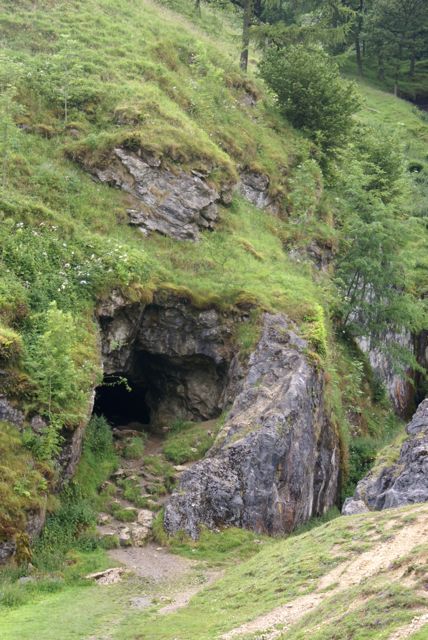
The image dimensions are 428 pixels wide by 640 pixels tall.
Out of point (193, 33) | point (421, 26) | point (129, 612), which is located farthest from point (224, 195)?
point (421, 26)

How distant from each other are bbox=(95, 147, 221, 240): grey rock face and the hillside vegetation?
449 millimetres

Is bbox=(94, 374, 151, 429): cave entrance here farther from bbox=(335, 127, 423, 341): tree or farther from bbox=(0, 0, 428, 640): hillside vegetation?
bbox=(335, 127, 423, 341): tree

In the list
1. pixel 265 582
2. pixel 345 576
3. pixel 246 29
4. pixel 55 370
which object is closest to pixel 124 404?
pixel 55 370

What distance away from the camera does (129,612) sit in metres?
14.5

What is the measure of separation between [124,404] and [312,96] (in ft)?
65.1

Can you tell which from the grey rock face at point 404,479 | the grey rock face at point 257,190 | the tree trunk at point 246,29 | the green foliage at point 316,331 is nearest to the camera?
the grey rock face at point 404,479

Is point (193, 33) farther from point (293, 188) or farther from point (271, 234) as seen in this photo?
point (271, 234)

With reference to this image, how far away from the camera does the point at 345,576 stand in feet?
44.1

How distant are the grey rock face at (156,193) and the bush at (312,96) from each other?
12.0 metres

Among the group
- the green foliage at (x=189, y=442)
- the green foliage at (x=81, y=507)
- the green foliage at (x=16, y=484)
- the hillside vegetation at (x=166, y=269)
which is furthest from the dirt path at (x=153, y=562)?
the green foliage at (x=189, y=442)

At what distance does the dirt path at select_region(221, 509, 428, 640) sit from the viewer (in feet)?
39.2

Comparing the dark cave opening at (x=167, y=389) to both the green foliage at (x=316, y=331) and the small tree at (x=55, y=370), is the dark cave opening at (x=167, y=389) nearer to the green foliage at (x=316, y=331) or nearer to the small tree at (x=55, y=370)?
the green foliage at (x=316, y=331)

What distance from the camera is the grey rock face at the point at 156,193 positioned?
28.2 metres

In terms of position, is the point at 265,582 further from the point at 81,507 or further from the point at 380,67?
the point at 380,67
